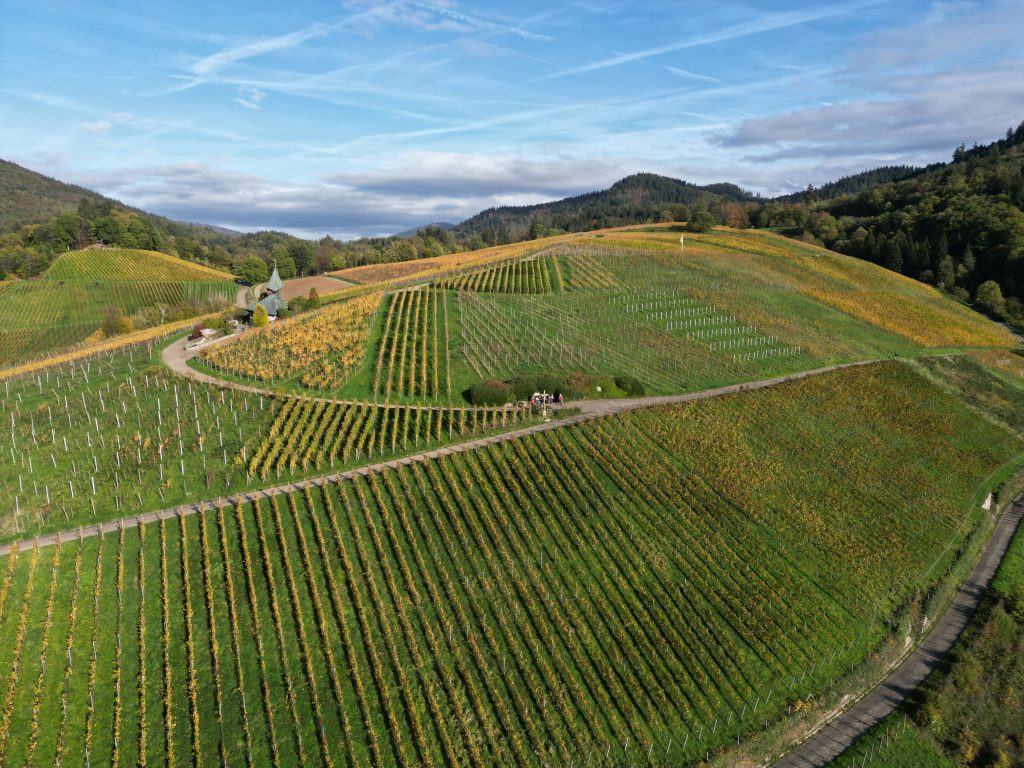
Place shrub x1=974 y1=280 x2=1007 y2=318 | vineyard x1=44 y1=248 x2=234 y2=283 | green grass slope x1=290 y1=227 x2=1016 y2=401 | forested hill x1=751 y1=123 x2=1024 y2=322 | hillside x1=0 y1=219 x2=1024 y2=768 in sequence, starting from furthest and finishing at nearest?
vineyard x1=44 y1=248 x2=234 y2=283 → forested hill x1=751 y1=123 x2=1024 y2=322 → shrub x1=974 y1=280 x2=1007 y2=318 → green grass slope x1=290 y1=227 x2=1016 y2=401 → hillside x1=0 y1=219 x2=1024 y2=768

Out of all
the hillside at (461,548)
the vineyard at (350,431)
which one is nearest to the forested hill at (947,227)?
the hillside at (461,548)

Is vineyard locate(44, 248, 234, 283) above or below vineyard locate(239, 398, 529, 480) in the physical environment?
above

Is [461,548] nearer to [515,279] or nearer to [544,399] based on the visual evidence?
[544,399]

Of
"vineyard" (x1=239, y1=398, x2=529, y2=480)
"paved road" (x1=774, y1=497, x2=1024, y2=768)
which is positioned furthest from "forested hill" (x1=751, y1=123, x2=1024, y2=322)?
"vineyard" (x1=239, y1=398, x2=529, y2=480)

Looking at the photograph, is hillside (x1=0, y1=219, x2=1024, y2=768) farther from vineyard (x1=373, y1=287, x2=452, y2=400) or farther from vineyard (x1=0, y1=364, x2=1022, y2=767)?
vineyard (x1=373, y1=287, x2=452, y2=400)

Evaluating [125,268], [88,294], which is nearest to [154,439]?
[88,294]
